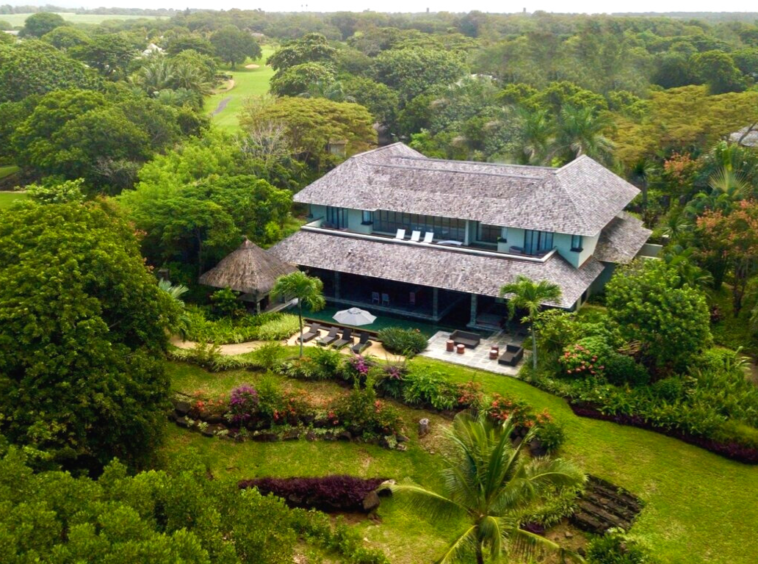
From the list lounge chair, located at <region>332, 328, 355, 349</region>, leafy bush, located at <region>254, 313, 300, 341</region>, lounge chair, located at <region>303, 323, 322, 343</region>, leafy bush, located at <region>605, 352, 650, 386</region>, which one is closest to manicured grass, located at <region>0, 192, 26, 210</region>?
leafy bush, located at <region>254, 313, 300, 341</region>

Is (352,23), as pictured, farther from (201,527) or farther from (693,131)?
(201,527)

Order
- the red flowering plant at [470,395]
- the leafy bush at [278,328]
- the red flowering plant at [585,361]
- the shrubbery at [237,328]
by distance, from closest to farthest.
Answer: the red flowering plant at [470,395], the red flowering plant at [585,361], the shrubbery at [237,328], the leafy bush at [278,328]

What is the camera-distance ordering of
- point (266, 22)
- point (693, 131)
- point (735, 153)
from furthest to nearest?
point (266, 22)
point (693, 131)
point (735, 153)

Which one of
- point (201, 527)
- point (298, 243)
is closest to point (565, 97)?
point (298, 243)

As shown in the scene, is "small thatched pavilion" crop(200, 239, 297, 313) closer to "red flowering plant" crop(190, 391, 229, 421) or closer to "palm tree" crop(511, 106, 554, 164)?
"red flowering plant" crop(190, 391, 229, 421)

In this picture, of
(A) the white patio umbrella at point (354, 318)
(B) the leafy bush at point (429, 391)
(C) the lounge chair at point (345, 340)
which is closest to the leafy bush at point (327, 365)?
(C) the lounge chair at point (345, 340)

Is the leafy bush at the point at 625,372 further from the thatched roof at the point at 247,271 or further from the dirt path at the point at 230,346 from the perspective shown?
the thatched roof at the point at 247,271

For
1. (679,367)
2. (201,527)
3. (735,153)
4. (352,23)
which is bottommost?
(679,367)
